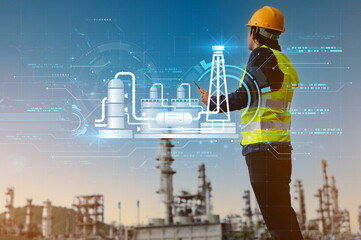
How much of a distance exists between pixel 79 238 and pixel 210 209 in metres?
12.9

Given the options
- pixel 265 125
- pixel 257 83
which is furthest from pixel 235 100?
pixel 265 125

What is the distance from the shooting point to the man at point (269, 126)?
4.97 m

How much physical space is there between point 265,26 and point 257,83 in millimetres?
608

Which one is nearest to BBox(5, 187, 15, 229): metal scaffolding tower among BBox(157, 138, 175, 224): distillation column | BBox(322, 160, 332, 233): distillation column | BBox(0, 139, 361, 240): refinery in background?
BBox(0, 139, 361, 240): refinery in background

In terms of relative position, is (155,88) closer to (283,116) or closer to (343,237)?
(283,116)

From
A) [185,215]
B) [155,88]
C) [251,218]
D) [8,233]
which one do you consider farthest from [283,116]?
[251,218]

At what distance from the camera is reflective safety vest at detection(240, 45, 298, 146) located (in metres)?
5.02

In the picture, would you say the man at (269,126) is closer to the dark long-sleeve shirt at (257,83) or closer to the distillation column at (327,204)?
the dark long-sleeve shirt at (257,83)

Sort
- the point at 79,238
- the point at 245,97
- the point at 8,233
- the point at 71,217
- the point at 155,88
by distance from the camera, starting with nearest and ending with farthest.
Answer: the point at 245,97, the point at 155,88, the point at 8,233, the point at 79,238, the point at 71,217

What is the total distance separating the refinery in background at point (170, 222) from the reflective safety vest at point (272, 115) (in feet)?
57.8

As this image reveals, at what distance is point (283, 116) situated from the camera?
16.8 ft

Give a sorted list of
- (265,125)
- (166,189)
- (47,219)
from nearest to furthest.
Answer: (265,125)
(47,219)
(166,189)

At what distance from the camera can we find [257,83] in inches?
196

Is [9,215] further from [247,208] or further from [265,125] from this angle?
[265,125]
